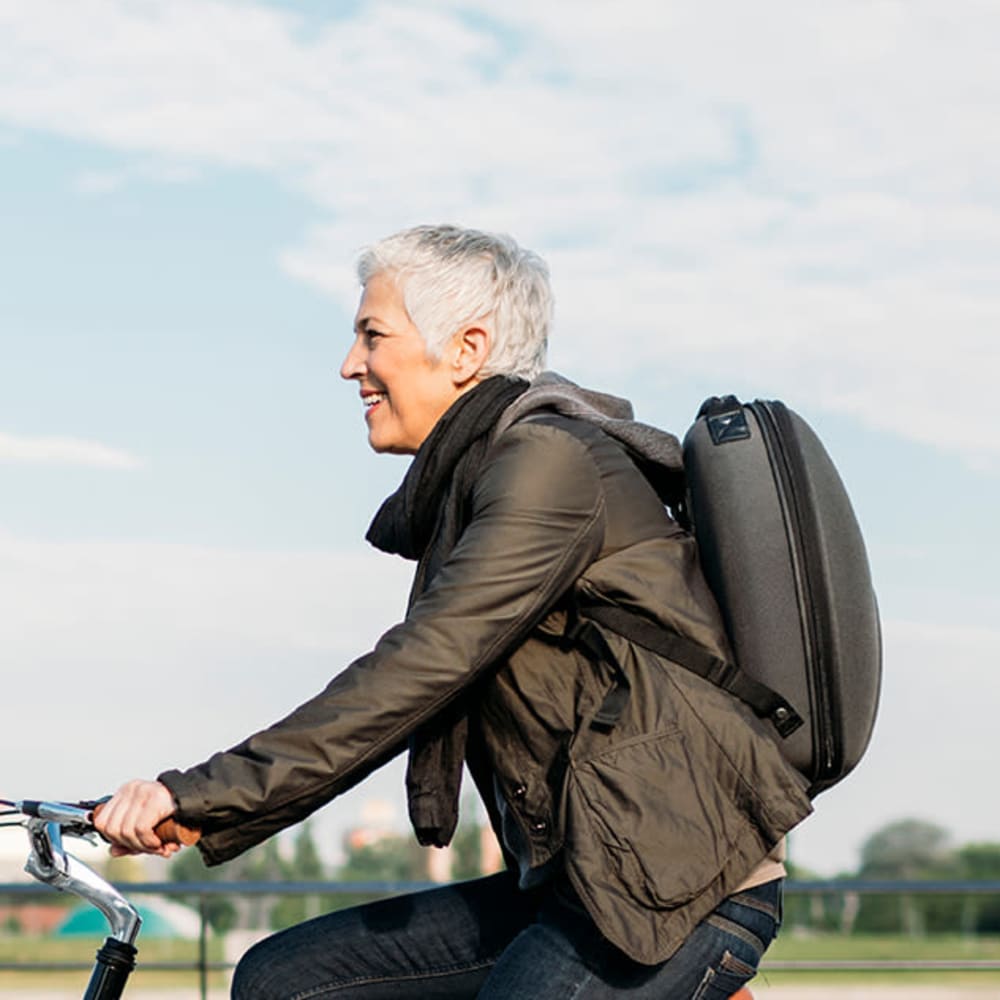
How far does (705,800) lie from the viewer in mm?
3098

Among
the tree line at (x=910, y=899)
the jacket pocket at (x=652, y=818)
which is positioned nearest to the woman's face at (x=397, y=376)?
the jacket pocket at (x=652, y=818)

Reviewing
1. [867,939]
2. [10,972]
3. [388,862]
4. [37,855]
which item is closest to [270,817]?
[37,855]

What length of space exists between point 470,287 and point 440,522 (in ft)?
1.46

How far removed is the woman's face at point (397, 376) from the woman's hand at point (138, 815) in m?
0.83

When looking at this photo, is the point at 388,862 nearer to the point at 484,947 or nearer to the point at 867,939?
the point at 867,939

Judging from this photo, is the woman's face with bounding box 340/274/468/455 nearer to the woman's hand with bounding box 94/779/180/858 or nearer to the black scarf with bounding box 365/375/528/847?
the black scarf with bounding box 365/375/528/847

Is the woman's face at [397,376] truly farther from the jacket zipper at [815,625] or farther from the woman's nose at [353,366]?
the jacket zipper at [815,625]

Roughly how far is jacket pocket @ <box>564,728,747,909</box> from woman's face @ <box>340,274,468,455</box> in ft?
2.62

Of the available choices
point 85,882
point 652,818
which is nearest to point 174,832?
point 85,882

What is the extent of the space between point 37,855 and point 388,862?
7401 centimetres

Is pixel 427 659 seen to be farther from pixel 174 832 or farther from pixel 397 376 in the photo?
pixel 397 376

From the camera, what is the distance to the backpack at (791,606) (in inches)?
126

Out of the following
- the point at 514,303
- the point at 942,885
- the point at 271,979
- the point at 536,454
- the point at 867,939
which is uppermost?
the point at 514,303

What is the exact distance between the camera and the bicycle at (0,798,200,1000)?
338 cm
